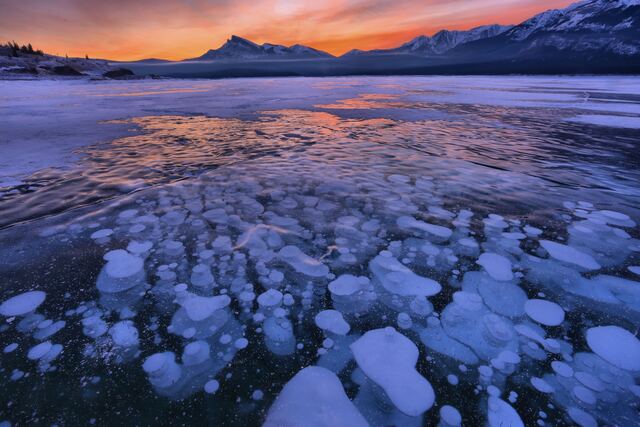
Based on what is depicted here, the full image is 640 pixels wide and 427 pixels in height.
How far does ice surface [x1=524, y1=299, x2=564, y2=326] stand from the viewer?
191cm

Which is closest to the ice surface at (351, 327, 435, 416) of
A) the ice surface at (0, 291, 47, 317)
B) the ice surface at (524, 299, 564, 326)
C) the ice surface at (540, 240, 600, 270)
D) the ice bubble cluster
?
the ice bubble cluster

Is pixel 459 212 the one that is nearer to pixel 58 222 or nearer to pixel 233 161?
pixel 233 161

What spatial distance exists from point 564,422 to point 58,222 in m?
4.31

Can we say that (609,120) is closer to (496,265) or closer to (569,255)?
(569,255)

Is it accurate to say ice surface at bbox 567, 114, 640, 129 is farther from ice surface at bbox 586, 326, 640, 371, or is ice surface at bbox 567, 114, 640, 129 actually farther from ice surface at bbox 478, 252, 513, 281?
ice surface at bbox 586, 326, 640, 371

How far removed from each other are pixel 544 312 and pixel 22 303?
3.49 metres

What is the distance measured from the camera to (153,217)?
3.28m

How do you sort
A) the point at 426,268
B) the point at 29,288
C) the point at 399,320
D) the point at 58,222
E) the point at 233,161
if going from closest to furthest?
the point at 399,320 < the point at 29,288 < the point at 426,268 < the point at 58,222 < the point at 233,161

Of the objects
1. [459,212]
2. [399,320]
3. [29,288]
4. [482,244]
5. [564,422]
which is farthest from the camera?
[459,212]

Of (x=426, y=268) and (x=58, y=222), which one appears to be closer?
(x=426, y=268)

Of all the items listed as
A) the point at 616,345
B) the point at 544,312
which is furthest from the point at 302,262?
the point at 616,345

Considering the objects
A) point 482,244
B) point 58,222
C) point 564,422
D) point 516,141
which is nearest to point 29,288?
point 58,222

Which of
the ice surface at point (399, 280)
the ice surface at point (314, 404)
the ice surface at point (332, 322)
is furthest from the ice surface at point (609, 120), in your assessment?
the ice surface at point (314, 404)

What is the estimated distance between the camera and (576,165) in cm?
495
